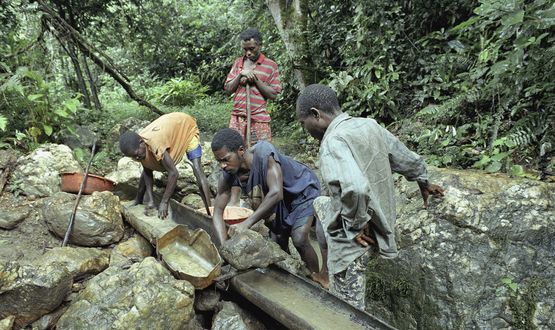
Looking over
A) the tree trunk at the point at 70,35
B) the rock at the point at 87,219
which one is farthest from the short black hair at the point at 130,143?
the tree trunk at the point at 70,35

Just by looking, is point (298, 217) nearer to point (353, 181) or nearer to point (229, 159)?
point (229, 159)

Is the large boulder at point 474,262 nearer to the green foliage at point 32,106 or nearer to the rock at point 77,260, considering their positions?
the rock at point 77,260

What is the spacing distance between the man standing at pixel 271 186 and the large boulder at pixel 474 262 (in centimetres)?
77

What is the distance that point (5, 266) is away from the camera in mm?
2949

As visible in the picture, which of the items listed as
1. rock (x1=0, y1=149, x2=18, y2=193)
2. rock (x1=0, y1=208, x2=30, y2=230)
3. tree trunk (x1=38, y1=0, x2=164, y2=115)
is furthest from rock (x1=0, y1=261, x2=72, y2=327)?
tree trunk (x1=38, y1=0, x2=164, y2=115)

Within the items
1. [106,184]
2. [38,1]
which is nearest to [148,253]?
[106,184]

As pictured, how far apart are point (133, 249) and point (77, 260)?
0.67 meters

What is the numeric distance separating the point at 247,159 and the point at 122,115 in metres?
6.04

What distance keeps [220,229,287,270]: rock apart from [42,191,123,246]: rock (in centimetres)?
189

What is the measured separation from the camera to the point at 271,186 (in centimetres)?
313

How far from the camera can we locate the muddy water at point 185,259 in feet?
10.7

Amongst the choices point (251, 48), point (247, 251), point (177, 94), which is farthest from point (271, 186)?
point (177, 94)

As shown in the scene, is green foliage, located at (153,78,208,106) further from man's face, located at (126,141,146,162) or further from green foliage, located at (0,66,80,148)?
man's face, located at (126,141,146,162)

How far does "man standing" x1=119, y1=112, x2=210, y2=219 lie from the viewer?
14.0 ft
